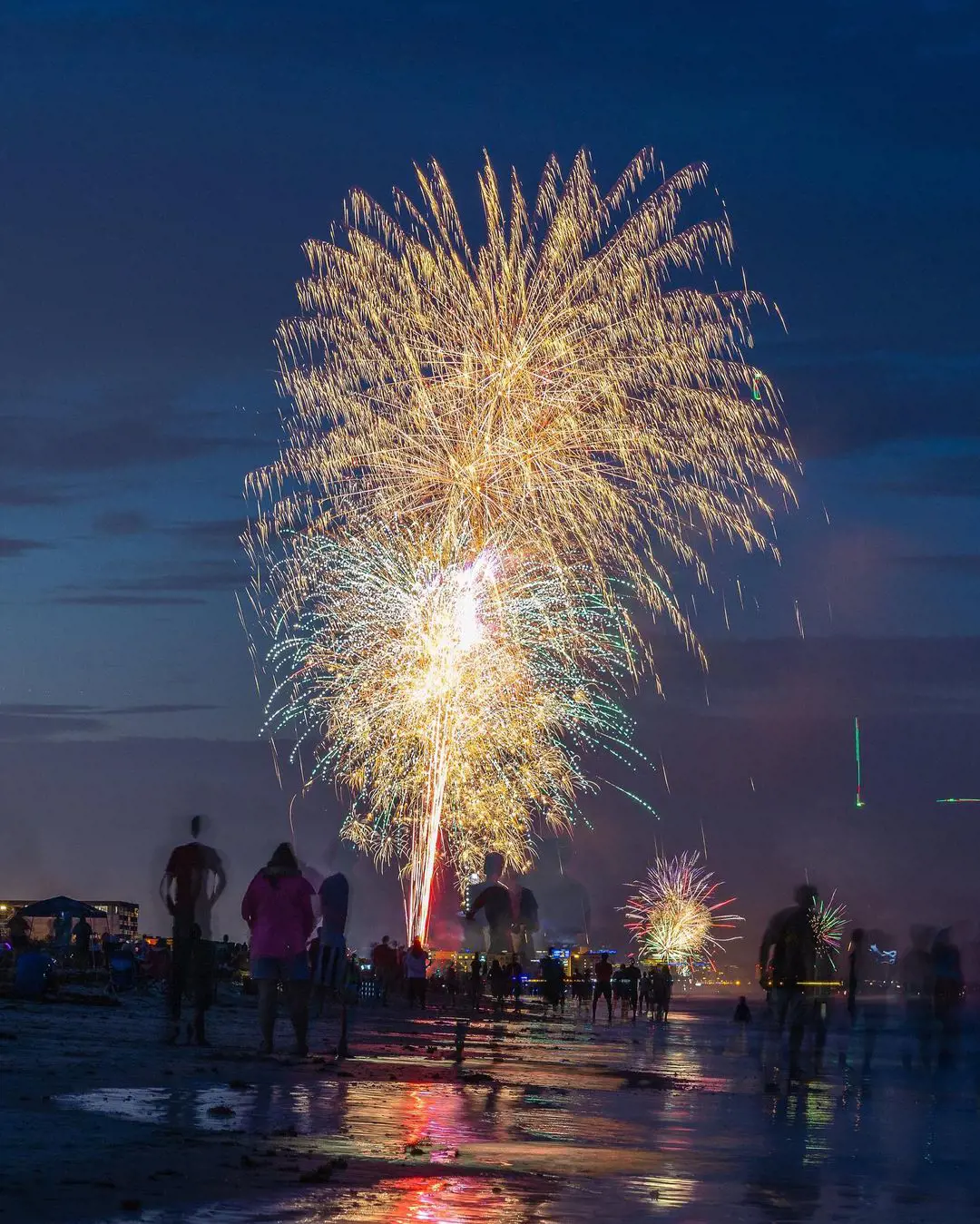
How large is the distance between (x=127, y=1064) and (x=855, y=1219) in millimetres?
6963

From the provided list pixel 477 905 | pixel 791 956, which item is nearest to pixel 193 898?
pixel 791 956

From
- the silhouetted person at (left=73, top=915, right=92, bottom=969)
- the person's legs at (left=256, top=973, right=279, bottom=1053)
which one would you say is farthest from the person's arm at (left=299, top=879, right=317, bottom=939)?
the silhouetted person at (left=73, top=915, right=92, bottom=969)

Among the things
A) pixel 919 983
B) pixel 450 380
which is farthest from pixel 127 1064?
pixel 450 380

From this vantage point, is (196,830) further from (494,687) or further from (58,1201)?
(494,687)

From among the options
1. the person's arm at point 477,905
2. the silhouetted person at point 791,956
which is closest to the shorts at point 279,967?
the silhouetted person at point 791,956

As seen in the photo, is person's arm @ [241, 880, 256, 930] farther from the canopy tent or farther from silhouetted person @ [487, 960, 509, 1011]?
the canopy tent

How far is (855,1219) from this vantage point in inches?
294

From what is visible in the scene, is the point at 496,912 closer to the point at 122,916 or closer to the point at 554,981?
the point at 554,981

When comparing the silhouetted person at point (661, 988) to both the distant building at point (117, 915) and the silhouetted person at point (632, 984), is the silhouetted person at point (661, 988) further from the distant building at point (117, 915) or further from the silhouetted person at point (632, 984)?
the distant building at point (117, 915)

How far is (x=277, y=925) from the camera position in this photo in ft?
48.7

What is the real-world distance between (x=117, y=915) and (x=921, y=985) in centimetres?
4359

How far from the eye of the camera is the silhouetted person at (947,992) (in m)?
21.4

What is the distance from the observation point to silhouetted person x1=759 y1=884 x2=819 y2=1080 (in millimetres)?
18734

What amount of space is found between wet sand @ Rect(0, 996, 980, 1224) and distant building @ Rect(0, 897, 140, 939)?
1683 inches
